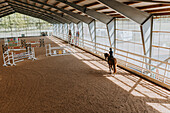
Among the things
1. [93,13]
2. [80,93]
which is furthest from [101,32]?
[80,93]

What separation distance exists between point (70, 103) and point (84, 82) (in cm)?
182

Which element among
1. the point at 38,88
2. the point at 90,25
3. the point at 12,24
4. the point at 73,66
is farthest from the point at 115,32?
the point at 12,24

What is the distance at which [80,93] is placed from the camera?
555 centimetres

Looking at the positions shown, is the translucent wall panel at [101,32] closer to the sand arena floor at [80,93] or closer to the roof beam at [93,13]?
the roof beam at [93,13]

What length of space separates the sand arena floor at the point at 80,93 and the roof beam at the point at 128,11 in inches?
113

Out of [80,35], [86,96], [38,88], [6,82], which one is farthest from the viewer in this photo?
[80,35]

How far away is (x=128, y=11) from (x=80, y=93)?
491cm

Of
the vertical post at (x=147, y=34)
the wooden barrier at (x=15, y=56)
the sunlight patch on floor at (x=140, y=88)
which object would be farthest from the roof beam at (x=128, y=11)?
the wooden barrier at (x=15, y=56)

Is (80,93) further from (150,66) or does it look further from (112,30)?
(112,30)

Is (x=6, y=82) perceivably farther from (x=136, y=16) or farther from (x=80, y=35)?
(x=80, y=35)

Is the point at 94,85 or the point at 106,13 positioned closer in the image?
the point at 94,85

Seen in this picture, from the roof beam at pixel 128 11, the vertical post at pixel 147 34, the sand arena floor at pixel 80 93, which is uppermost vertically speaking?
the roof beam at pixel 128 11

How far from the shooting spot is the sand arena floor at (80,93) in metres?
4.54

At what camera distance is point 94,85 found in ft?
20.4
